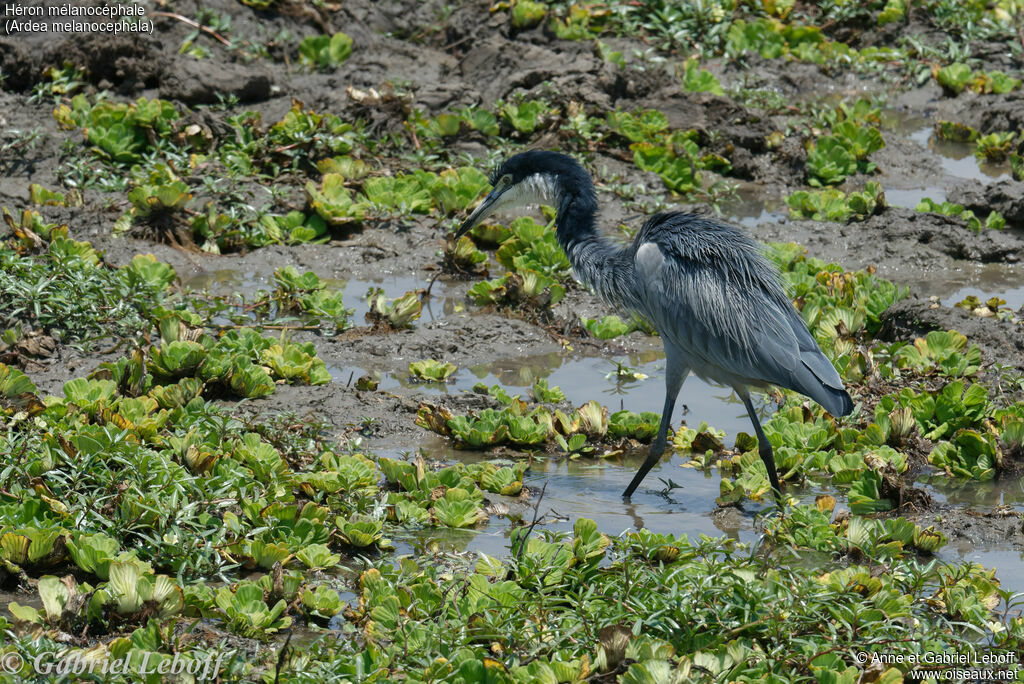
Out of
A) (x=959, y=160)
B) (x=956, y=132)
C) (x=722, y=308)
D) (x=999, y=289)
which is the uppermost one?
(x=722, y=308)

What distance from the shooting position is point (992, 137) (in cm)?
926

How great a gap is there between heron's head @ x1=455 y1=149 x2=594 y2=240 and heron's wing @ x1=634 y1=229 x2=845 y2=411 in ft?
2.44

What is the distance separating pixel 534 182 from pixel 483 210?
51 centimetres

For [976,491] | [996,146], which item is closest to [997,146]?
[996,146]

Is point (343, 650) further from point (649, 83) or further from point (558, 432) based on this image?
point (649, 83)

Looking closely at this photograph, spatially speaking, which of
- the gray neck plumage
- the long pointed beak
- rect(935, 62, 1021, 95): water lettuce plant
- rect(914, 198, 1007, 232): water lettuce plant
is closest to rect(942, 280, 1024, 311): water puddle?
rect(914, 198, 1007, 232): water lettuce plant

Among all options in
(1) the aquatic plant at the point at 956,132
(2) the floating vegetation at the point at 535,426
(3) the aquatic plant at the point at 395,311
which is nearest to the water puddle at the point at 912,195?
(1) the aquatic plant at the point at 956,132

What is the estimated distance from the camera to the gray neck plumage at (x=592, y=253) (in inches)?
223

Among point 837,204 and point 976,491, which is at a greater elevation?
point 837,204

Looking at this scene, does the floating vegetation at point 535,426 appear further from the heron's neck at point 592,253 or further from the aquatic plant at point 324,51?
the aquatic plant at point 324,51

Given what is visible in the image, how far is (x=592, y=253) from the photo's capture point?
5887 mm

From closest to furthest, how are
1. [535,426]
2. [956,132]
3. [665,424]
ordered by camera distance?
Result: [665,424] < [535,426] < [956,132]

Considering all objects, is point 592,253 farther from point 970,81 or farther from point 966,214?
point 970,81

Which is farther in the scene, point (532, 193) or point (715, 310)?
point (532, 193)
